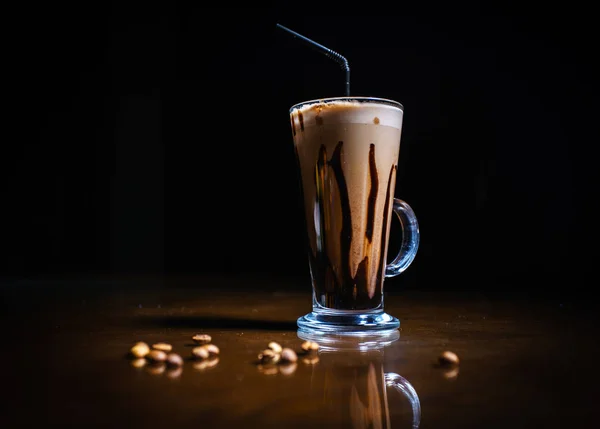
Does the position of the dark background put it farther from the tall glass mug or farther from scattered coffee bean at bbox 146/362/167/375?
scattered coffee bean at bbox 146/362/167/375

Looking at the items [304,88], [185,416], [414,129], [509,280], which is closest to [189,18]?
[304,88]

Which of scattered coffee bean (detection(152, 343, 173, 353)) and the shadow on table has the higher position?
scattered coffee bean (detection(152, 343, 173, 353))

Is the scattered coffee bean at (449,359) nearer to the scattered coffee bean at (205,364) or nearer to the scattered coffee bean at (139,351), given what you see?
the scattered coffee bean at (205,364)

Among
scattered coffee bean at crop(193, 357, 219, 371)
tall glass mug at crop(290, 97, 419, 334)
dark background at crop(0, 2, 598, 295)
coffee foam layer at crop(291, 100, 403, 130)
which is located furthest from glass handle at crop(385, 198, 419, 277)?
dark background at crop(0, 2, 598, 295)

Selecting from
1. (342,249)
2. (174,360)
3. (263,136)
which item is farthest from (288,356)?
(263,136)

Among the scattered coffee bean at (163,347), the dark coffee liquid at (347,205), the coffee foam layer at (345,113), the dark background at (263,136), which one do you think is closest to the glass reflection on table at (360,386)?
the dark coffee liquid at (347,205)

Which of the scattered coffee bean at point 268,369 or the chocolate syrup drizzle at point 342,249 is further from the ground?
the chocolate syrup drizzle at point 342,249
